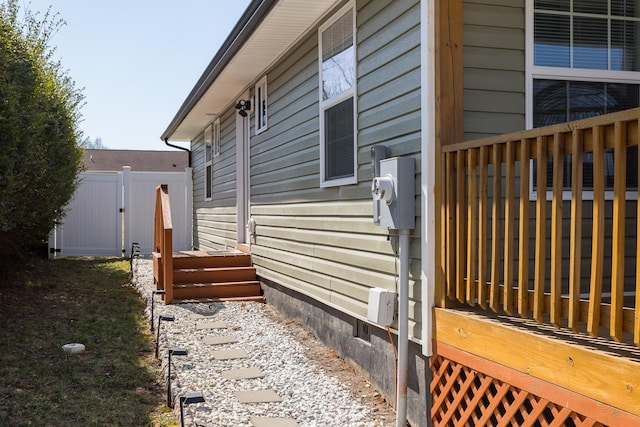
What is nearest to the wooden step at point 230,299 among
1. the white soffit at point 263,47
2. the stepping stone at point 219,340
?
the stepping stone at point 219,340

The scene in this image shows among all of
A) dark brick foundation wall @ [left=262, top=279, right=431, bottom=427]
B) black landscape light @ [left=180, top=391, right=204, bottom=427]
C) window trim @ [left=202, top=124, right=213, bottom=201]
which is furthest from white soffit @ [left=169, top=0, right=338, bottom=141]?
black landscape light @ [left=180, top=391, right=204, bottom=427]

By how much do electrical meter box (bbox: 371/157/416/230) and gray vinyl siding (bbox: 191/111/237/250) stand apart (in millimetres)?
5962

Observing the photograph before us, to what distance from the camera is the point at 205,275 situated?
8.02 m

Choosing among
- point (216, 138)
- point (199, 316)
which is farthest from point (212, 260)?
point (216, 138)

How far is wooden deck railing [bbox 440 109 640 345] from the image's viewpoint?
233 cm

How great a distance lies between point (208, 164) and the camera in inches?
485

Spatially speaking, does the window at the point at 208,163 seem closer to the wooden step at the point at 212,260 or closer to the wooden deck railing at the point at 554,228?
the wooden step at the point at 212,260

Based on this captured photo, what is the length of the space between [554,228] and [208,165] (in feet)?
33.6

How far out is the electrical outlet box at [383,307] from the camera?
13.2 feet

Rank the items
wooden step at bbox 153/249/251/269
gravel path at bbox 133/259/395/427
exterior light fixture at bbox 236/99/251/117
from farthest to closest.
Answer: exterior light fixture at bbox 236/99/251/117 → wooden step at bbox 153/249/251/269 → gravel path at bbox 133/259/395/427

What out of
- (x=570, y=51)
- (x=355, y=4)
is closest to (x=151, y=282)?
(x=355, y=4)

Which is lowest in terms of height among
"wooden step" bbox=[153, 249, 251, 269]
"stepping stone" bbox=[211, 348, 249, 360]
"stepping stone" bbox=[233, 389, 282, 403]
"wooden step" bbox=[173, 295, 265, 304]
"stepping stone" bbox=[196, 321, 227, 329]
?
"stepping stone" bbox=[233, 389, 282, 403]

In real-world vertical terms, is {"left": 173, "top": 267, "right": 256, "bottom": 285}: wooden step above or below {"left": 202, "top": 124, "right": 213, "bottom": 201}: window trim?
below

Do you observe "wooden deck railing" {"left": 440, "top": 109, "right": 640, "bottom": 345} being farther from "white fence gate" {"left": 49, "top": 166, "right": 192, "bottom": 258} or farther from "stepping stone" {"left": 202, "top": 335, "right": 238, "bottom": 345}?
"white fence gate" {"left": 49, "top": 166, "right": 192, "bottom": 258}
